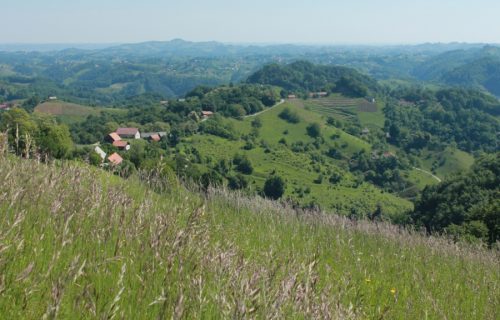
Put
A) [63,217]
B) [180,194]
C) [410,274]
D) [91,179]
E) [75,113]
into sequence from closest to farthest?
1. [63,217]
2. [91,179]
3. [410,274]
4. [180,194]
5. [75,113]

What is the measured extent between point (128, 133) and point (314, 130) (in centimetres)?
5550

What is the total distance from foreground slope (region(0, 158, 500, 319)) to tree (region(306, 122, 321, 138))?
418 feet

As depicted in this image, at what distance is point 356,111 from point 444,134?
3286 centimetres

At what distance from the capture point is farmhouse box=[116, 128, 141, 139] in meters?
115

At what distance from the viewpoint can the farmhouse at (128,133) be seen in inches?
4513

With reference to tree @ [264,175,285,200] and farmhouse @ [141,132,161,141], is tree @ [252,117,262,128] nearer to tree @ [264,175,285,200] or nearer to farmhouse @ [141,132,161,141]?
farmhouse @ [141,132,161,141]

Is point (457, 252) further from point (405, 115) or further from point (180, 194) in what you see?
point (405, 115)

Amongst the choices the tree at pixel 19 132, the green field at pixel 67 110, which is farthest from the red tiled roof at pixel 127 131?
the tree at pixel 19 132

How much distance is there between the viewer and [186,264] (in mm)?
2775

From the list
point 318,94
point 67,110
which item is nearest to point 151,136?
point 67,110

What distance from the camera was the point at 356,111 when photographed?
16862 cm

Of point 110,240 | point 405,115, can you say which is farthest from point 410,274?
point 405,115

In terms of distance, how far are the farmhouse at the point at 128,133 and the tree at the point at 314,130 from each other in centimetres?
5135

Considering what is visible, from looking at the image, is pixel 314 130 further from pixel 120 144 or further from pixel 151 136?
pixel 120 144
